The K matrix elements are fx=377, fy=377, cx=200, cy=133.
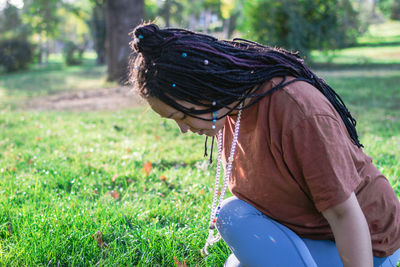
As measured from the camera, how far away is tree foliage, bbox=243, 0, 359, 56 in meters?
12.7

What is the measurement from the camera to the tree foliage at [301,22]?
12719mm

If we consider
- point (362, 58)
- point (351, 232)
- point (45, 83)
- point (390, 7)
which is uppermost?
point (390, 7)

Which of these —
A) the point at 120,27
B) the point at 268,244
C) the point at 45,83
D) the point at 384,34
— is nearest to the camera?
the point at 268,244

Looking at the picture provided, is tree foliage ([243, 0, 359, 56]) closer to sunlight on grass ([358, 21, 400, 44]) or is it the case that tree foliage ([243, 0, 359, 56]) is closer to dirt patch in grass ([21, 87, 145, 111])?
dirt patch in grass ([21, 87, 145, 111])

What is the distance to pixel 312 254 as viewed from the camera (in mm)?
1599

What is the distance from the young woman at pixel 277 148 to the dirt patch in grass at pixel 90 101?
5.37 metres

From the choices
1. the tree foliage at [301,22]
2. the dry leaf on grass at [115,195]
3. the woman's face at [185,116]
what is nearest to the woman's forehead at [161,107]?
the woman's face at [185,116]

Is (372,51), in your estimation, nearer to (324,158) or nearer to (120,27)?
(120,27)

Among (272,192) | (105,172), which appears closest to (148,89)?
(272,192)

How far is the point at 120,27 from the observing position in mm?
10203

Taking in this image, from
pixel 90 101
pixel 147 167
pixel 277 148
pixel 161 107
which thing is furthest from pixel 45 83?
pixel 277 148

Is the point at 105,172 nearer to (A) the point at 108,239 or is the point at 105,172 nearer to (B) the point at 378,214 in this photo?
(A) the point at 108,239

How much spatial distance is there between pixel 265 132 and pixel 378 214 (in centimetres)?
58

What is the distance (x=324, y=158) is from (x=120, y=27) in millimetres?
9757
